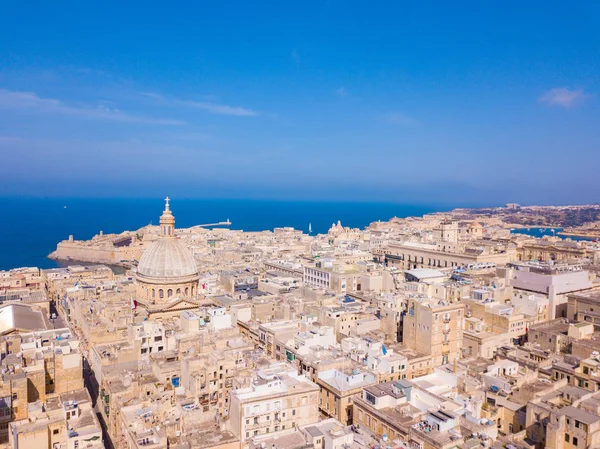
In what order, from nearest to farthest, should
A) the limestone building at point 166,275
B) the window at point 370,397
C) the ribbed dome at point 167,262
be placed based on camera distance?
the window at point 370,397 → the limestone building at point 166,275 → the ribbed dome at point 167,262

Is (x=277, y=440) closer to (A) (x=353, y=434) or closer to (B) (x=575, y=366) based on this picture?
(A) (x=353, y=434)

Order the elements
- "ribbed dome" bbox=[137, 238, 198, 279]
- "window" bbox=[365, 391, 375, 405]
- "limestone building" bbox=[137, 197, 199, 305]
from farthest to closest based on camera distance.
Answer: "ribbed dome" bbox=[137, 238, 198, 279] < "limestone building" bbox=[137, 197, 199, 305] < "window" bbox=[365, 391, 375, 405]

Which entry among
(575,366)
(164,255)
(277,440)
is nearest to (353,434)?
(277,440)

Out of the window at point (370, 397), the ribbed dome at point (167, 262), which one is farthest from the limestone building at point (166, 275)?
the window at point (370, 397)

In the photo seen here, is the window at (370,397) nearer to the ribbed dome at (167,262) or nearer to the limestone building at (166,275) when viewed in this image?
the limestone building at (166,275)

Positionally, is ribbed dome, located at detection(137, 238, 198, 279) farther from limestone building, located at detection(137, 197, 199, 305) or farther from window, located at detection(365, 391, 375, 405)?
window, located at detection(365, 391, 375, 405)

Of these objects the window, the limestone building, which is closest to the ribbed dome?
the limestone building

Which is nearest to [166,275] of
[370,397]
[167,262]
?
[167,262]
